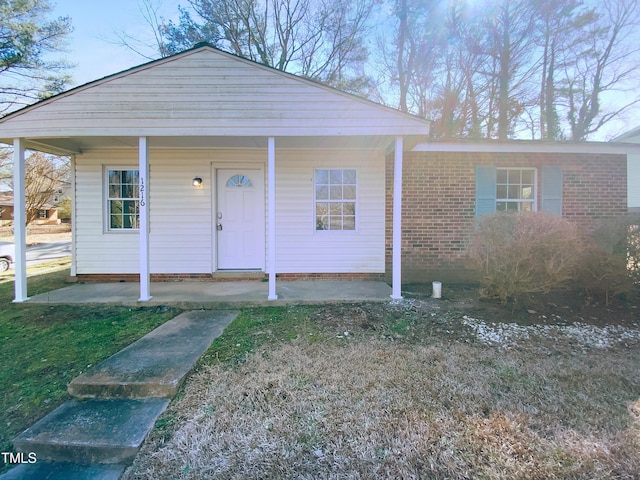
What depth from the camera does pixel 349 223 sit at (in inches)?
272

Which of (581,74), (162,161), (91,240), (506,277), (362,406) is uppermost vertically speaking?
(581,74)

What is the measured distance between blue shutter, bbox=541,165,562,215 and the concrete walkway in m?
7.40

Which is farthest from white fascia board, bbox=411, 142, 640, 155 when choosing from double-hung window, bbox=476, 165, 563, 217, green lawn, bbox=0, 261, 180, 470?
green lawn, bbox=0, 261, 180, 470

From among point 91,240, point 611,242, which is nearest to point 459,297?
point 611,242

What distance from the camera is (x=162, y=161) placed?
21.9 feet

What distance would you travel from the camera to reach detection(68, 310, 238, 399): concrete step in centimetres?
272

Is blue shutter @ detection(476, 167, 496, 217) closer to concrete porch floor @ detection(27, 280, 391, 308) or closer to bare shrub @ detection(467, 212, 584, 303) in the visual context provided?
bare shrub @ detection(467, 212, 584, 303)

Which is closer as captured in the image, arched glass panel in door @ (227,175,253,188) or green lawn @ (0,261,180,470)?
green lawn @ (0,261,180,470)

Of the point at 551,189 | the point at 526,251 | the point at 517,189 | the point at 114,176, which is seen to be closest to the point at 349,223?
the point at 526,251

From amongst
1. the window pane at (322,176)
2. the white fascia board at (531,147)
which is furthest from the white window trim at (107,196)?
Answer: the white fascia board at (531,147)

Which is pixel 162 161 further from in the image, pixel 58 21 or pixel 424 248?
pixel 58 21

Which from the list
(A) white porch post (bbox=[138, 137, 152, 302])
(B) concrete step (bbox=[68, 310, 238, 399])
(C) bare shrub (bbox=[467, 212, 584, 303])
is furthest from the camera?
(A) white porch post (bbox=[138, 137, 152, 302])

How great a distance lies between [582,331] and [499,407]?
2.70 m

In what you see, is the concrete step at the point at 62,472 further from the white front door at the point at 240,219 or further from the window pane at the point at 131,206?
the window pane at the point at 131,206
